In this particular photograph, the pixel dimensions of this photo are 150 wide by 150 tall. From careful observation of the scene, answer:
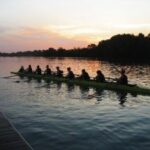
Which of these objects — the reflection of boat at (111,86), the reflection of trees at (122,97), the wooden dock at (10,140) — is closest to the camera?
the wooden dock at (10,140)

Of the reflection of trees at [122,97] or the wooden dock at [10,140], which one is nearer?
the wooden dock at [10,140]

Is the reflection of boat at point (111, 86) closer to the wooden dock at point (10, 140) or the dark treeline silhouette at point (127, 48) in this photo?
the wooden dock at point (10, 140)

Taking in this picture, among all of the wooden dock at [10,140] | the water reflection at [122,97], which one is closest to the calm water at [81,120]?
the water reflection at [122,97]

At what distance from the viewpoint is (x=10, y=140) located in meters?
12.5

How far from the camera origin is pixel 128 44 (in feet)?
486

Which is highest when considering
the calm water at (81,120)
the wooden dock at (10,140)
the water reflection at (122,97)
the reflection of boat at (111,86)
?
the reflection of boat at (111,86)

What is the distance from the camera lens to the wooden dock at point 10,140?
11727 millimetres

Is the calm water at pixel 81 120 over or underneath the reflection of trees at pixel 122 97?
underneath

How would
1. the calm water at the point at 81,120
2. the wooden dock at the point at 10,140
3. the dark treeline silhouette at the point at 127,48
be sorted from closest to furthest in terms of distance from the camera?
the wooden dock at the point at 10,140 → the calm water at the point at 81,120 → the dark treeline silhouette at the point at 127,48

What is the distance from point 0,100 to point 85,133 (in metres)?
12.7

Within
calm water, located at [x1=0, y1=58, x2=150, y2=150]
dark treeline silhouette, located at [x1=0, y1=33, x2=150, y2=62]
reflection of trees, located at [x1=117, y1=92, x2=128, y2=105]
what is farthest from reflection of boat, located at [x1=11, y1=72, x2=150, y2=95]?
dark treeline silhouette, located at [x1=0, y1=33, x2=150, y2=62]

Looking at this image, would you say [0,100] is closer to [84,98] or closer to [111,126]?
[84,98]

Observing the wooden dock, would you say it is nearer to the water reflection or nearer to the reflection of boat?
the water reflection

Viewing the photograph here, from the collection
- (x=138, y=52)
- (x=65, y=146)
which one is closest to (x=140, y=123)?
(x=65, y=146)
